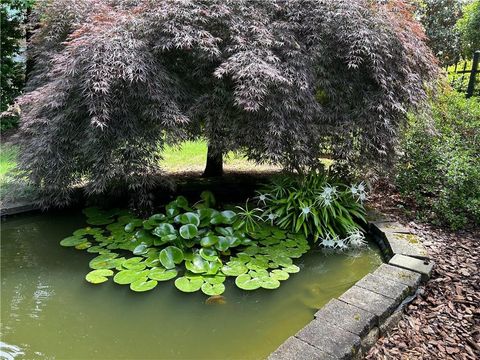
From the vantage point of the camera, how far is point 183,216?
126 inches

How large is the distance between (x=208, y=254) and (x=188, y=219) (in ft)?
1.39

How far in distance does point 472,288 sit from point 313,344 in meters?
1.34

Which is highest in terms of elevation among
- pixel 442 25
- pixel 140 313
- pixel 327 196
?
A: pixel 442 25

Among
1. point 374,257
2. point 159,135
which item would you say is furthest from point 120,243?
point 374,257

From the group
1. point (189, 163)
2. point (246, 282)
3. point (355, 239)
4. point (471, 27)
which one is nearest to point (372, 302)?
point (246, 282)

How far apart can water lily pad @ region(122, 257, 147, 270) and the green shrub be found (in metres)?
2.59

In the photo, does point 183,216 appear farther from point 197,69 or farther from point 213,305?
point 197,69

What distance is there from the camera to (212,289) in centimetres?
253

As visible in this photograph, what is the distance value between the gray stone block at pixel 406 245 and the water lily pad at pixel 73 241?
8.25 feet

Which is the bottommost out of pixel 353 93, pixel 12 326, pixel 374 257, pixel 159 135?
pixel 12 326

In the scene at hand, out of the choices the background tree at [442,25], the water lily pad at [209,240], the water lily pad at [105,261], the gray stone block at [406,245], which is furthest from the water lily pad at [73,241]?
the background tree at [442,25]

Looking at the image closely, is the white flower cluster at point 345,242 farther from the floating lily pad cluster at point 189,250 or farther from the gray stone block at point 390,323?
the gray stone block at point 390,323

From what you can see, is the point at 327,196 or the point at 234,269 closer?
the point at 234,269

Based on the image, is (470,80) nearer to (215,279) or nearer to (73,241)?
(215,279)
